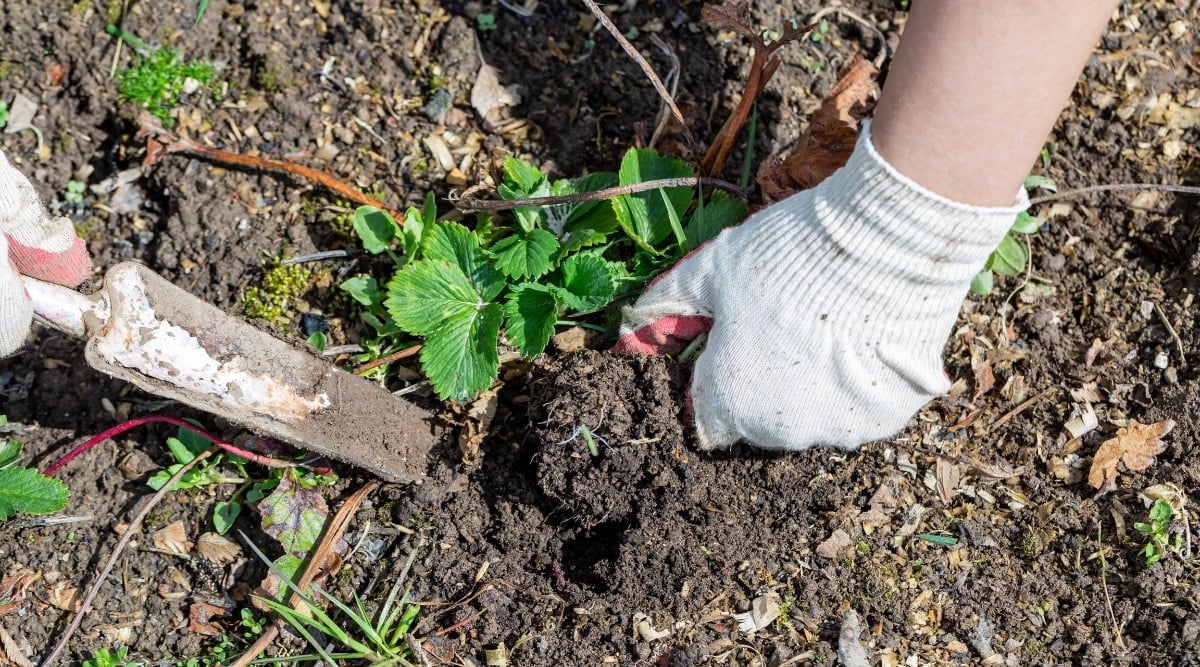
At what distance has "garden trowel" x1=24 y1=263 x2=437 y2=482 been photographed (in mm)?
1693

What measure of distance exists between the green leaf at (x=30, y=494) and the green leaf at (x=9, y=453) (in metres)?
0.14

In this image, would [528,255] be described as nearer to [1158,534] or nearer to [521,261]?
[521,261]

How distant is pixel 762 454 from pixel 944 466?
44cm

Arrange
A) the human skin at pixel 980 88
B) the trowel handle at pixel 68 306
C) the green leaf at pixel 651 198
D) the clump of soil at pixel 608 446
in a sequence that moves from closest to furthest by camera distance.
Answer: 1. the human skin at pixel 980 88
2. the trowel handle at pixel 68 306
3. the clump of soil at pixel 608 446
4. the green leaf at pixel 651 198

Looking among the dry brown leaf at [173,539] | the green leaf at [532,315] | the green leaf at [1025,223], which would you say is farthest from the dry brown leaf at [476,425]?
the green leaf at [1025,223]

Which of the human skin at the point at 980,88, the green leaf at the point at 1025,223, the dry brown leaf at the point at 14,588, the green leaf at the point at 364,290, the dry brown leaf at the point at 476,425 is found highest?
the human skin at the point at 980,88

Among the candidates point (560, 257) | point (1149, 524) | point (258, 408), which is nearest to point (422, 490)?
point (258, 408)

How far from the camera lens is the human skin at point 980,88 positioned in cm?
→ 151

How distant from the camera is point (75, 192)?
236 cm

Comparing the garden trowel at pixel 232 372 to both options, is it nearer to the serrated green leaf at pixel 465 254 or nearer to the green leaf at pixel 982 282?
the serrated green leaf at pixel 465 254

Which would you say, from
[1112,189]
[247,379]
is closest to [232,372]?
[247,379]

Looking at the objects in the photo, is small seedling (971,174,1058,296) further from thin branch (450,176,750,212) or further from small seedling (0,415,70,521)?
small seedling (0,415,70,521)

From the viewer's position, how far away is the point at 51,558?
2.06 m

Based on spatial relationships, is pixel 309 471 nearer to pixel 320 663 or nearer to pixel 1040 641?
pixel 320 663
